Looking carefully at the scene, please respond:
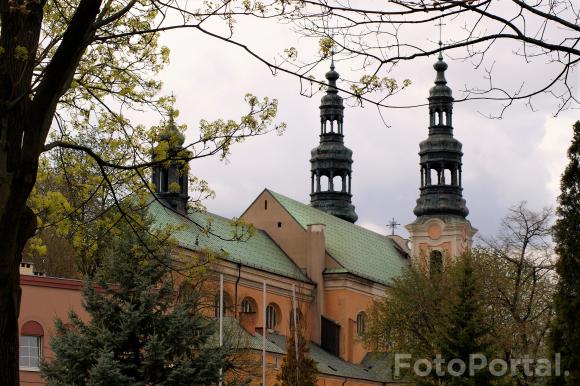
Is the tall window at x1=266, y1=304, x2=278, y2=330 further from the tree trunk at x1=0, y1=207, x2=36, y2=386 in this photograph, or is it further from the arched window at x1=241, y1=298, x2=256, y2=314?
the tree trunk at x1=0, y1=207, x2=36, y2=386

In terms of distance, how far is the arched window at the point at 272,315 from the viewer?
184 ft

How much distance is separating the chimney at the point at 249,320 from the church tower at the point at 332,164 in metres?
19.0

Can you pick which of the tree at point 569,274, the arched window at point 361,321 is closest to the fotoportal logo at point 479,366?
the tree at point 569,274

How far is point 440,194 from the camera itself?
223 feet

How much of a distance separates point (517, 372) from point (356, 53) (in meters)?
26.6

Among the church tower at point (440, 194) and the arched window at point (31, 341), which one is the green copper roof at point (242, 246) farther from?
the arched window at point (31, 341)

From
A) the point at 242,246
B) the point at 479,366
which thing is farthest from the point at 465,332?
the point at 242,246

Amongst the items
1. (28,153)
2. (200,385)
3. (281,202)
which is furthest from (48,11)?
(281,202)

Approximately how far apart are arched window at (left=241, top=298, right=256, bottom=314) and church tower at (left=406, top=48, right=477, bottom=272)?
15540mm

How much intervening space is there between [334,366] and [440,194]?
55.1ft

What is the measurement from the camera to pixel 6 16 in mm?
10523

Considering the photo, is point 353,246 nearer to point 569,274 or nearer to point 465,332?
point 465,332

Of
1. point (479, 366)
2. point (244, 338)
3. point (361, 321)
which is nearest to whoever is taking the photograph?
point (479, 366)

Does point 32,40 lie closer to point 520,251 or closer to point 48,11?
point 48,11
